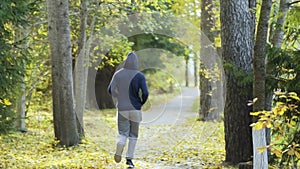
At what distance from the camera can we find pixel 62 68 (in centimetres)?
1052

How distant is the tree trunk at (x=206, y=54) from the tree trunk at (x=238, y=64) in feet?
29.3

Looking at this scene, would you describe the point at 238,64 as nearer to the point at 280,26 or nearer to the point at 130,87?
the point at 280,26

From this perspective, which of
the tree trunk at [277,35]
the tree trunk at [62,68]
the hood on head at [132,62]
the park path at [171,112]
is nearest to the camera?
the tree trunk at [277,35]

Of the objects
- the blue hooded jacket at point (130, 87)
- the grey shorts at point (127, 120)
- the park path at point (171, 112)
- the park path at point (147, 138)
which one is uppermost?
the blue hooded jacket at point (130, 87)

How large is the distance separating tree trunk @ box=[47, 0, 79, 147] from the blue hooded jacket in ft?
8.82

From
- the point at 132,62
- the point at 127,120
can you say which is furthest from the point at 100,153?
the point at 132,62

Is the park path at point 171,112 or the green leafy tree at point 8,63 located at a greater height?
the green leafy tree at point 8,63

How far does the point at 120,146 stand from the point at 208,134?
746 centimetres

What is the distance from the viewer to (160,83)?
126ft

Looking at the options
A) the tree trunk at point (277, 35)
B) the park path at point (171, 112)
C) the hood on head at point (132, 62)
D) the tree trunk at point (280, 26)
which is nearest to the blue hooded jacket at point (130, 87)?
the hood on head at point (132, 62)

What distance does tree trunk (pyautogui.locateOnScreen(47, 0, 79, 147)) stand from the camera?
1023 cm

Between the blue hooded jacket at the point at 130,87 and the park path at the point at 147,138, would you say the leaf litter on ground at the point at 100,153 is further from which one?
the blue hooded jacket at the point at 130,87

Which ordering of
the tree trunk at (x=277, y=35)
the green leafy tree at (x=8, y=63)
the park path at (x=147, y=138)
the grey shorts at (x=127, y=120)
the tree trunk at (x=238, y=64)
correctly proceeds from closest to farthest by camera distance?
the tree trunk at (x=277, y=35) → the tree trunk at (x=238, y=64) → the green leafy tree at (x=8, y=63) → the grey shorts at (x=127, y=120) → the park path at (x=147, y=138)

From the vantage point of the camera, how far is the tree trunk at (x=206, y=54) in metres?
17.0
